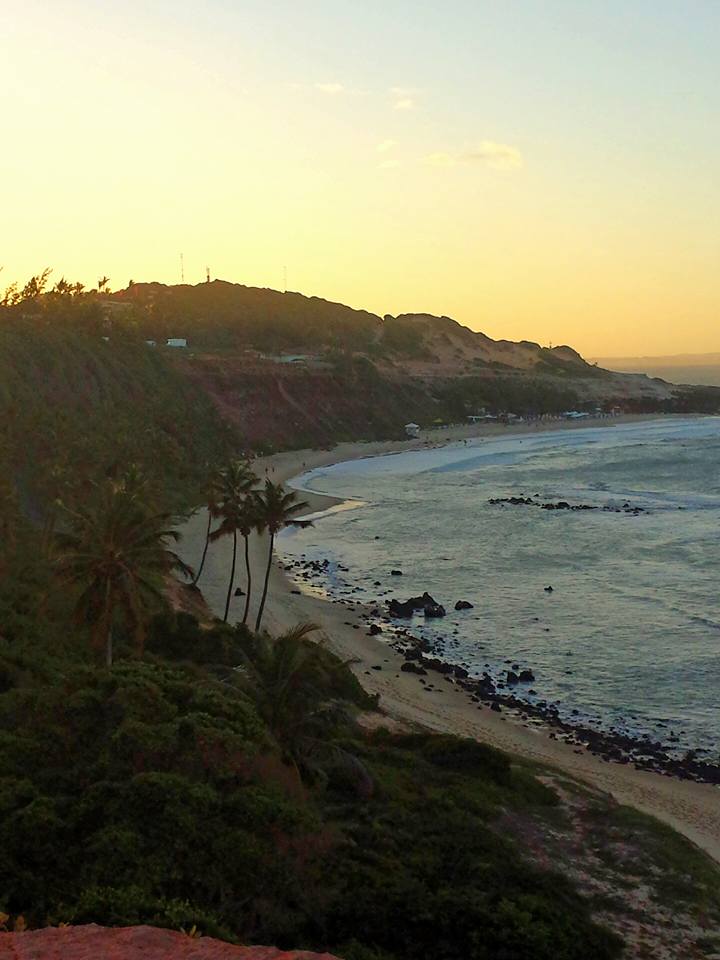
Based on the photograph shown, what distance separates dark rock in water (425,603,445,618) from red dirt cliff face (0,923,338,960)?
3642 centimetres

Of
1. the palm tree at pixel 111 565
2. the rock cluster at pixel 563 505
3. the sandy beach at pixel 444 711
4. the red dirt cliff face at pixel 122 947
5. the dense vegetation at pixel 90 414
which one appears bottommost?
the sandy beach at pixel 444 711

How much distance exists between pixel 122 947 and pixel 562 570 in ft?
162

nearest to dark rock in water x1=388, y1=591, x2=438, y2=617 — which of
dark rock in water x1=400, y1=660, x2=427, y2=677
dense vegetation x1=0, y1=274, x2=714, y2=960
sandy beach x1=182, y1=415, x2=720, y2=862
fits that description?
sandy beach x1=182, y1=415, x2=720, y2=862

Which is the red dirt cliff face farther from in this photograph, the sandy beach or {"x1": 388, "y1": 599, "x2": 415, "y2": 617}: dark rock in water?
{"x1": 388, "y1": 599, "x2": 415, "y2": 617}: dark rock in water

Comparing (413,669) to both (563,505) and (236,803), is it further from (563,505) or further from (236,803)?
(563,505)

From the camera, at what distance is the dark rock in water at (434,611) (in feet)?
160

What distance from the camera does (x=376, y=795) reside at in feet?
75.0

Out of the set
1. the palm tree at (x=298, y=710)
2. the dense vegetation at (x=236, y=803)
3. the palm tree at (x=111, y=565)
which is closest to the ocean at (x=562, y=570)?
the dense vegetation at (x=236, y=803)

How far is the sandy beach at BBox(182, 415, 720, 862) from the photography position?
27719 millimetres

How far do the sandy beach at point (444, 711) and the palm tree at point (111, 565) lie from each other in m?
11.1

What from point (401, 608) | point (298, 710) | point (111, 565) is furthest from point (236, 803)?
point (401, 608)

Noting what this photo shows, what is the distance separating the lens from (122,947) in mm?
12078

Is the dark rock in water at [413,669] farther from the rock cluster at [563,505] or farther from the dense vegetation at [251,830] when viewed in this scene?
the rock cluster at [563,505]

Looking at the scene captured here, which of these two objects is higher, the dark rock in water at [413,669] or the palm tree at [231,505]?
the palm tree at [231,505]
